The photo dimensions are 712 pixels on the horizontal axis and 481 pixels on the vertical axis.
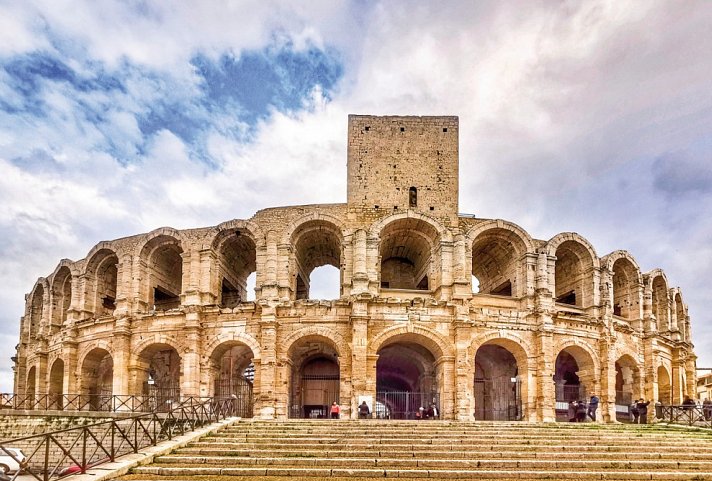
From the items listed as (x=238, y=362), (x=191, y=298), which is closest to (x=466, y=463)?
(x=191, y=298)

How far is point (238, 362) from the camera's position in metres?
25.4

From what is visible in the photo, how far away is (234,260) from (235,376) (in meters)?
4.95

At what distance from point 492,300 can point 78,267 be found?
17430 millimetres

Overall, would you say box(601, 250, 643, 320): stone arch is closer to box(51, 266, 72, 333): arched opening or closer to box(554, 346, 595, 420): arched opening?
box(554, 346, 595, 420): arched opening

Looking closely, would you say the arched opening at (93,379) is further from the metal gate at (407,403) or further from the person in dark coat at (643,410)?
the person in dark coat at (643,410)

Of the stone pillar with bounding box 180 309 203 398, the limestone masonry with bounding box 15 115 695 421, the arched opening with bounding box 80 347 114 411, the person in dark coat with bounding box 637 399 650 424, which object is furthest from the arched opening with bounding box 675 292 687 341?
the arched opening with bounding box 80 347 114 411

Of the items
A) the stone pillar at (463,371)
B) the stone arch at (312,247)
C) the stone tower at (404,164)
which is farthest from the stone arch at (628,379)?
the stone arch at (312,247)

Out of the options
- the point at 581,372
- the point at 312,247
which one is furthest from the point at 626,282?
the point at 312,247

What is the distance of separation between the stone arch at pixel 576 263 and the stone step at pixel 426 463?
11708 mm

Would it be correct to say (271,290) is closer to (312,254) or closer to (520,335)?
(312,254)

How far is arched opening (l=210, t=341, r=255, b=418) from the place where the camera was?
23.0 m

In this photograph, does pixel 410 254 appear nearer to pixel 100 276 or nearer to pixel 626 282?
pixel 626 282

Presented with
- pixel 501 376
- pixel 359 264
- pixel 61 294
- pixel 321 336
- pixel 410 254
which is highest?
pixel 410 254

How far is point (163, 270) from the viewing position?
2578 cm
